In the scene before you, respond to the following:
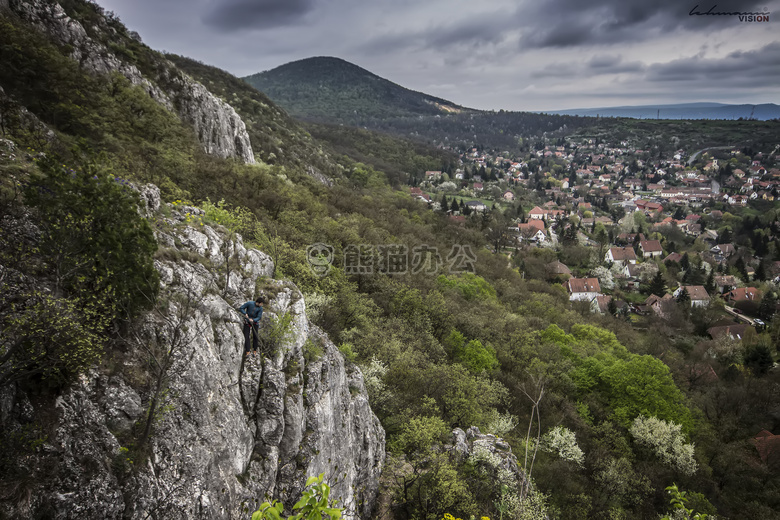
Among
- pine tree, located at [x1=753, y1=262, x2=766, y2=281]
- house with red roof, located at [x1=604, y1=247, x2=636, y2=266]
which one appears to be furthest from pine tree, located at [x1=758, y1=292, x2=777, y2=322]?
house with red roof, located at [x1=604, y1=247, x2=636, y2=266]

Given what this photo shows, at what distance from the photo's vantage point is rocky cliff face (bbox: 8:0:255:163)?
2608 cm

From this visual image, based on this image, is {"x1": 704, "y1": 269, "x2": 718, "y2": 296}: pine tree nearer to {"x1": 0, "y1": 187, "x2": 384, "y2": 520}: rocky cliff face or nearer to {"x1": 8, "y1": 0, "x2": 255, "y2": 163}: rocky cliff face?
{"x1": 8, "y1": 0, "x2": 255, "y2": 163}: rocky cliff face

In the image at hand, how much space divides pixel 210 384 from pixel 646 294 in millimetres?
93099

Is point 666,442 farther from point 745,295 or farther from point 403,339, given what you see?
point 745,295

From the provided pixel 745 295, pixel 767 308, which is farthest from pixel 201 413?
pixel 745 295

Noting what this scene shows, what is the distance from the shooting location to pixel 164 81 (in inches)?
1570

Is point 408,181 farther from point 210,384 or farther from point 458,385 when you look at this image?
point 210,384

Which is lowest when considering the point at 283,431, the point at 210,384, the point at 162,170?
the point at 283,431

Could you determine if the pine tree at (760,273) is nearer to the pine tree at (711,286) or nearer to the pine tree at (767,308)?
the pine tree at (711,286)

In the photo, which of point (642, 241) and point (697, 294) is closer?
point (697, 294)

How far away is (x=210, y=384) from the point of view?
31.3ft

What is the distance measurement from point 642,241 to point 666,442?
307 feet

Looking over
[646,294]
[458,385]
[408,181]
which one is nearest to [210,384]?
[458,385]

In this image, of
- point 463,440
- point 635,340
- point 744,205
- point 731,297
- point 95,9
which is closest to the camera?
point 463,440
